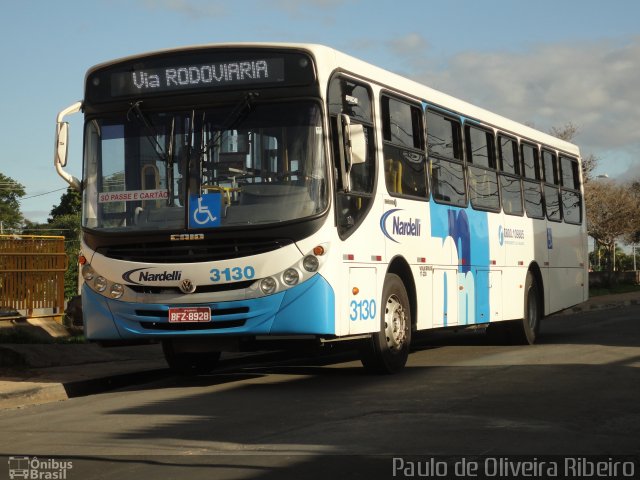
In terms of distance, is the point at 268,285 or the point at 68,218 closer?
the point at 268,285

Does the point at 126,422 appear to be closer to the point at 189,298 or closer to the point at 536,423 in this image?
the point at 189,298

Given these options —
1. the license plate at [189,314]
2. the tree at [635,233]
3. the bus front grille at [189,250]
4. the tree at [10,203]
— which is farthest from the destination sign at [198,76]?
the tree at [10,203]

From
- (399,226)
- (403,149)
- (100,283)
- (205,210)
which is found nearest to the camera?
(205,210)

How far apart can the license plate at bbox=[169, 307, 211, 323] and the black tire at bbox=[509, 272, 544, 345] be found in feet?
25.5

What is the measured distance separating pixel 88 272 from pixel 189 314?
54.4 inches

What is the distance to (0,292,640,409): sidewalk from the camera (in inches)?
501

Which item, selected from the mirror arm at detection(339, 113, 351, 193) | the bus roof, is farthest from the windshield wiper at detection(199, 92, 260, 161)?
the mirror arm at detection(339, 113, 351, 193)

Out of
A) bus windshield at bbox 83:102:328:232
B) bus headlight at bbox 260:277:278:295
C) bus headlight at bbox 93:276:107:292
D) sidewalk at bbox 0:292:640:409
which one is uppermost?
bus windshield at bbox 83:102:328:232

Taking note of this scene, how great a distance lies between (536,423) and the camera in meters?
9.27

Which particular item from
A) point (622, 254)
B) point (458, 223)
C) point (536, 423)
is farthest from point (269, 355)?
point (622, 254)

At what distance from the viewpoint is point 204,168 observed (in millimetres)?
12375

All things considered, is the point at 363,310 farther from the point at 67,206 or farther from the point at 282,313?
the point at 67,206

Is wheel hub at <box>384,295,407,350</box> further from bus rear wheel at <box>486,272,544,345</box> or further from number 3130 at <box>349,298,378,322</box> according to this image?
bus rear wheel at <box>486,272,544,345</box>

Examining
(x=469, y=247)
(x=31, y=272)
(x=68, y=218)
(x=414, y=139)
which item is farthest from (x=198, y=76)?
(x=68, y=218)
